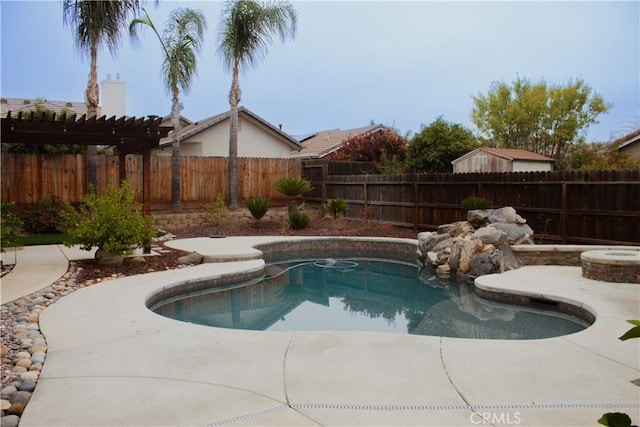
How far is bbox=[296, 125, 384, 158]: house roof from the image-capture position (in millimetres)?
26823

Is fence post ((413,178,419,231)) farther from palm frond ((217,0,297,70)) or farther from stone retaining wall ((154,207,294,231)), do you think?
palm frond ((217,0,297,70))

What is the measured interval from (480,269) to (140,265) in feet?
20.4

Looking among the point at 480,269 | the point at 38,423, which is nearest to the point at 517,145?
the point at 480,269

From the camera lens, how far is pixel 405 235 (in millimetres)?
13414

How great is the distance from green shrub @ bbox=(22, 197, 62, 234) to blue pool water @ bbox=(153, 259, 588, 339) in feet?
21.6

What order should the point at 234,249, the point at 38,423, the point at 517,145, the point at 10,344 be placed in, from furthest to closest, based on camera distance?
1. the point at 517,145
2. the point at 234,249
3. the point at 10,344
4. the point at 38,423

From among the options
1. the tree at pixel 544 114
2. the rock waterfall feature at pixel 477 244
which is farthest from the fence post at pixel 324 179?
the tree at pixel 544 114

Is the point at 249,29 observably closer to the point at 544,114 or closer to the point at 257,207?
the point at 257,207

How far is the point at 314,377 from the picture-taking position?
149 inches

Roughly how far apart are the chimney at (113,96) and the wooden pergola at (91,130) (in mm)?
11806

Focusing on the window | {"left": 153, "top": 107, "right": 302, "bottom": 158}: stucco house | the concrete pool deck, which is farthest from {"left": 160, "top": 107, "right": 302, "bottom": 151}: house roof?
the concrete pool deck

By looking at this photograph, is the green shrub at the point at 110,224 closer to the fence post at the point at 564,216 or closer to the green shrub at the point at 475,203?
the green shrub at the point at 475,203

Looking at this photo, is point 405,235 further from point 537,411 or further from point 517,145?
point 517,145

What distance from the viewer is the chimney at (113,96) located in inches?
861
